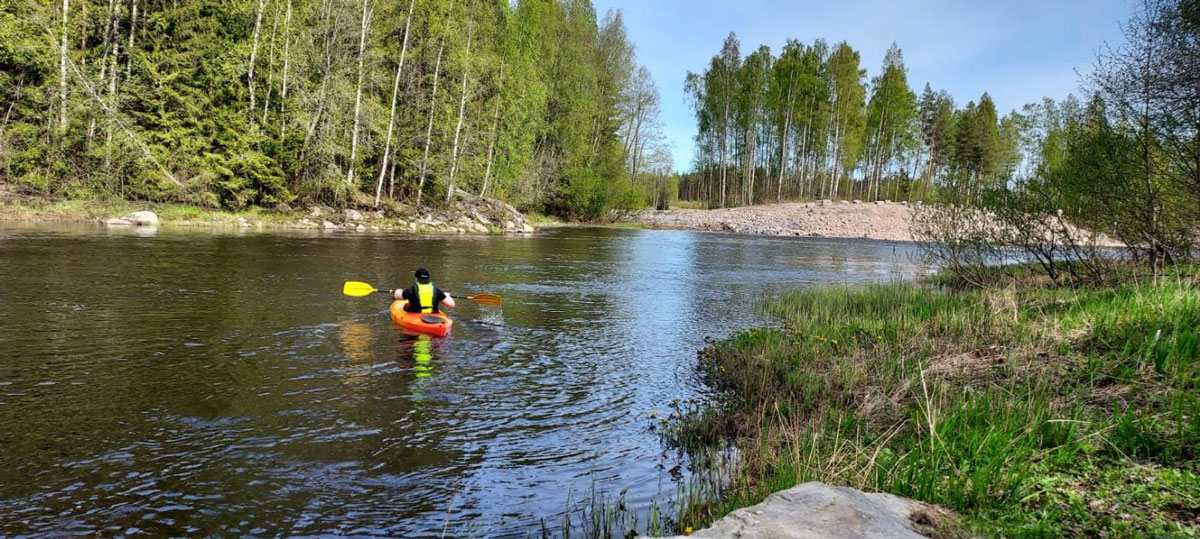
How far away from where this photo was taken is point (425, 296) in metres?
9.99

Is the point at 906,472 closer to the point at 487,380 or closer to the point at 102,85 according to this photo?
the point at 487,380

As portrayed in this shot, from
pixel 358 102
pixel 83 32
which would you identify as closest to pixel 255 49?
pixel 358 102

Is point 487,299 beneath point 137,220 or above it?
beneath

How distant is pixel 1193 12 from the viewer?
967 centimetres

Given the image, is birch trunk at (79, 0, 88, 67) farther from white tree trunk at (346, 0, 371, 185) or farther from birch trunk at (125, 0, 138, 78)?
white tree trunk at (346, 0, 371, 185)

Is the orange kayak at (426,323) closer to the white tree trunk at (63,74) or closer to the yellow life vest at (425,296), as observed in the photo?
the yellow life vest at (425,296)

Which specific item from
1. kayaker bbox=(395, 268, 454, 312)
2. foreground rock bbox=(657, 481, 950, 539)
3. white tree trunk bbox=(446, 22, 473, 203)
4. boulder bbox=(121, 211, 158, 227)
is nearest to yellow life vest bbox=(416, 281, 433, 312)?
kayaker bbox=(395, 268, 454, 312)

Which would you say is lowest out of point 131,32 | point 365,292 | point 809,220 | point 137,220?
point 365,292

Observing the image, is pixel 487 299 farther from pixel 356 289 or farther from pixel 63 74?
pixel 63 74

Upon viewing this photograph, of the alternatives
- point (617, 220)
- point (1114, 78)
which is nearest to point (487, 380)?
point (1114, 78)

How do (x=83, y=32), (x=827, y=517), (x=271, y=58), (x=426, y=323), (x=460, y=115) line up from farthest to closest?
1. (x=460, y=115)
2. (x=271, y=58)
3. (x=83, y=32)
4. (x=426, y=323)
5. (x=827, y=517)

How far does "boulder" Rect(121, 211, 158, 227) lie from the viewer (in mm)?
24938

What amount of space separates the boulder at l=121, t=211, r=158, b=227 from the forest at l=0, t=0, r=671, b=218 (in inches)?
101

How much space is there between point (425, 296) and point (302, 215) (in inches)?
946
